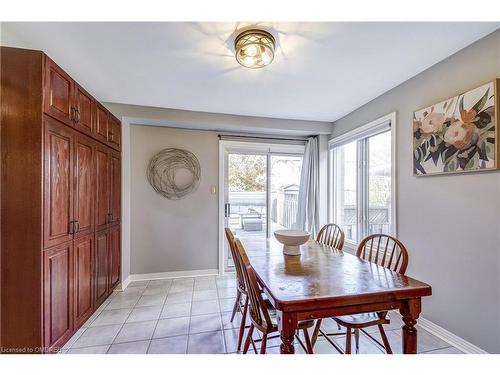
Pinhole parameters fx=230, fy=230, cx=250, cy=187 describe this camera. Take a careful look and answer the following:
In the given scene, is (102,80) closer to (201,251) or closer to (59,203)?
(59,203)

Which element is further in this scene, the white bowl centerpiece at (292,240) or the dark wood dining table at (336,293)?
the white bowl centerpiece at (292,240)

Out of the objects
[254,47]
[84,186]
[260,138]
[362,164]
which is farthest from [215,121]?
[362,164]

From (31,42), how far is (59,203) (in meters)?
1.21

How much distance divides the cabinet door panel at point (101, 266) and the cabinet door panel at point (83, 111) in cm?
105

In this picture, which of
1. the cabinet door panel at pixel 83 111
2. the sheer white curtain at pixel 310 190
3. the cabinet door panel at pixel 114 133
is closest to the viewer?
the cabinet door panel at pixel 83 111

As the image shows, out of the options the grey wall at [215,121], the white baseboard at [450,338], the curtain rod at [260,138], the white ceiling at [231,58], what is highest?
the white ceiling at [231,58]

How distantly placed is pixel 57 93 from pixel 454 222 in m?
3.20

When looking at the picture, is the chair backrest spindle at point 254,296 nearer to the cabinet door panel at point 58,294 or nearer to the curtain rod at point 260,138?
the cabinet door panel at point 58,294

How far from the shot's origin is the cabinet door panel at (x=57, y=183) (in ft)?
5.13

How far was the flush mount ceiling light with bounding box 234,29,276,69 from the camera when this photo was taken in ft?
5.12

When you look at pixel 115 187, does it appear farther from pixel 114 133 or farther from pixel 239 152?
pixel 239 152

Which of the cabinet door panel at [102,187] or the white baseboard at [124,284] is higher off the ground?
the cabinet door panel at [102,187]

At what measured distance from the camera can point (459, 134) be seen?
5.83ft

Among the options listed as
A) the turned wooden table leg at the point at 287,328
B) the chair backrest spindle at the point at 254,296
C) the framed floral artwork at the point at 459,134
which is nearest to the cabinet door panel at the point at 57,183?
the chair backrest spindle at the point at 254,296
